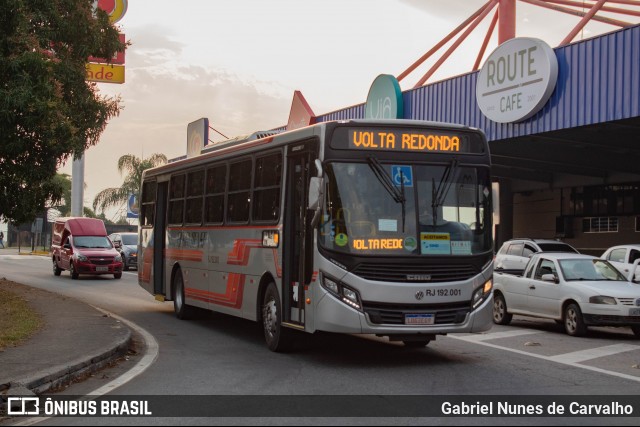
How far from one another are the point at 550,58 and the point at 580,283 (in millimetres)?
8809

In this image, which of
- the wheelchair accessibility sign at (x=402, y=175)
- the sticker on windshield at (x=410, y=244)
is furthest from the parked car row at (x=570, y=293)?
the wheelchair accessibility sign at (x=402, y=175)

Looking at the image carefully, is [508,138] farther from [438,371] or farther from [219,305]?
[438,371]

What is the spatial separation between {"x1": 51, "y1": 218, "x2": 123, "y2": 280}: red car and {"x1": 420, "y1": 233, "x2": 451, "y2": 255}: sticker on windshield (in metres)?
23.0

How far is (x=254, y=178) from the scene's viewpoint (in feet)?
42.9

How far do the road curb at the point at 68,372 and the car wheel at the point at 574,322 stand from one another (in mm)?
8375

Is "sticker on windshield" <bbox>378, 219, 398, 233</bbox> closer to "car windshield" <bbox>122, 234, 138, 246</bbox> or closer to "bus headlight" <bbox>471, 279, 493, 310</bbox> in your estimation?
"bus headlight" <bbox>471, 279, 493, 310</bbox>

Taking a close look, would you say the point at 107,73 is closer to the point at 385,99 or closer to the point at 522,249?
the point at 385,99

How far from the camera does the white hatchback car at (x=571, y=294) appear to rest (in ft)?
49.6

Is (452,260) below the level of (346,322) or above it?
above

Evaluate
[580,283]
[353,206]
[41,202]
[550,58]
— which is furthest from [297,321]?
[550,58]

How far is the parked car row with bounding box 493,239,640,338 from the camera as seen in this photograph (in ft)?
49.6

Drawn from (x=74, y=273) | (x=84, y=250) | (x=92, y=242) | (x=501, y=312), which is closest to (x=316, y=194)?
(x=501, y=312)

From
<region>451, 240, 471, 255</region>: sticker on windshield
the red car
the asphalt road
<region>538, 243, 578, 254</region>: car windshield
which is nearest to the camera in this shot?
the asphalt road

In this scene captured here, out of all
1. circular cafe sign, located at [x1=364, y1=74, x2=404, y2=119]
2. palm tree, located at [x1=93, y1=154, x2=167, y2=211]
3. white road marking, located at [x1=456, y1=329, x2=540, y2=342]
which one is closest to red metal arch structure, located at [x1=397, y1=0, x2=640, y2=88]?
circular cafe sign, located at [x1=364, y1=74, x2=404, y2=119]
